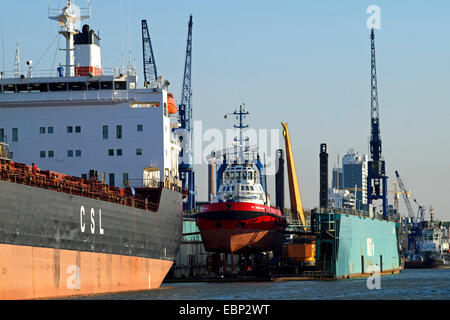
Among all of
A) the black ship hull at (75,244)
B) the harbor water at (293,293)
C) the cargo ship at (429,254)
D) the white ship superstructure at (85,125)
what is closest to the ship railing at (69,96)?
the white ship superstructure at (85,125)

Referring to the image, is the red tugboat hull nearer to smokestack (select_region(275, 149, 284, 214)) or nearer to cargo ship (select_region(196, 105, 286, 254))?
cargo ship (select_region(196, 105, 286, 254))

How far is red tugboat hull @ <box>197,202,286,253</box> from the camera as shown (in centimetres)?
6047

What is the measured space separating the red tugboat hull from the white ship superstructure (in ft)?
45.1

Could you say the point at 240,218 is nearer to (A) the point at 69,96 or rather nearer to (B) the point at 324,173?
(A) the point at 69,96

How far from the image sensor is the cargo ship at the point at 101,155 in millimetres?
36812

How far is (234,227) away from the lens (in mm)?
60406

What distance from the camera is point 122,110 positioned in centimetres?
4697

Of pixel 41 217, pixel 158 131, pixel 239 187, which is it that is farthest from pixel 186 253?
pixel 41 217

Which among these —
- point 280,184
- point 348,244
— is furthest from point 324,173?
point 348,244

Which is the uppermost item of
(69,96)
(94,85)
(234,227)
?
(94,85)

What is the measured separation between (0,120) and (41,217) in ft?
51.6

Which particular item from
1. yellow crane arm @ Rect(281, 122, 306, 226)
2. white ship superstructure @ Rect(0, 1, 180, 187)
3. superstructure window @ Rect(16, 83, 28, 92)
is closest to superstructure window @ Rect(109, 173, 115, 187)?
white ship superstructure @ Rect(0, 1, 180, 187)

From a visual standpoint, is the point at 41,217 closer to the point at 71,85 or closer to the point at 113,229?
the point at 113,229

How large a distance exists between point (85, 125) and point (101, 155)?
5.96 feet
